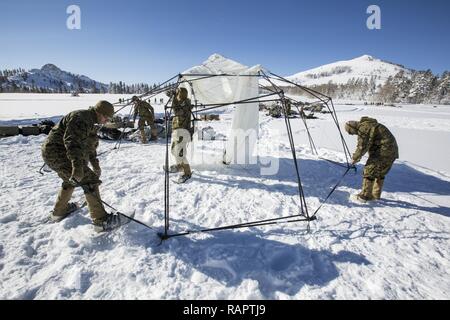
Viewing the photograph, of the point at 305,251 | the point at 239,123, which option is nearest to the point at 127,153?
the point at 239,123

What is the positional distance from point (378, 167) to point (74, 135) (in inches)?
217

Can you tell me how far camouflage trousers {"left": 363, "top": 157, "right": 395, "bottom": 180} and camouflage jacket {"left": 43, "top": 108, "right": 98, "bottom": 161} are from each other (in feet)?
17.2

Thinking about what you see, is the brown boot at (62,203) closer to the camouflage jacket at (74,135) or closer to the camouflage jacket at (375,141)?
the camouflage jacket at (74,135)

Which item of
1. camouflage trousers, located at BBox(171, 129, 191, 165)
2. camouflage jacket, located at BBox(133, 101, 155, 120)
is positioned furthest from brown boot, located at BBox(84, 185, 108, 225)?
camouflage jacket, located at BBox(133, 101, 155, 120)

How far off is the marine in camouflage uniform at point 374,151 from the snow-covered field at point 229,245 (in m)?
0.38

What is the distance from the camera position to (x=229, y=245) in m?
3.51

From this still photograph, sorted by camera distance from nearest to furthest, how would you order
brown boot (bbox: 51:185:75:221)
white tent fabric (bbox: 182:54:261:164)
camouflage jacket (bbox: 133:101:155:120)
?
1. brown boot (bbox: 51:185:75:221)
2. white tent fabric (bbox: 182:54:261:164)
3. camouflage jacket (bbox: 133:101:155:120)

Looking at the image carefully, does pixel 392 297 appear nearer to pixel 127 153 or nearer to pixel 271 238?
pixel 271 238

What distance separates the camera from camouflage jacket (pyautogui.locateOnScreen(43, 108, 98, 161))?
3211mm

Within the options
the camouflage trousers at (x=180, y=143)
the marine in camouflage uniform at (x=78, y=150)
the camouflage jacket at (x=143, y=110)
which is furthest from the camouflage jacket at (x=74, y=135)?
the camouflage jacket at (x=143, y=110)

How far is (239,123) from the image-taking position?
6.84 m

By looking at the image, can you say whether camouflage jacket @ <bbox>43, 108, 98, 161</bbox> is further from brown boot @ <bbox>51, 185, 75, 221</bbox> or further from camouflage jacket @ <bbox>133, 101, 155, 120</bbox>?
camouflage jacket @ <bbox>133, 101, 155, 120</bbox>

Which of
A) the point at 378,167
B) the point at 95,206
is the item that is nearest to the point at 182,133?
the point at 95,206

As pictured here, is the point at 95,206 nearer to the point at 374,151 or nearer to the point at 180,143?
the point at 180,143
